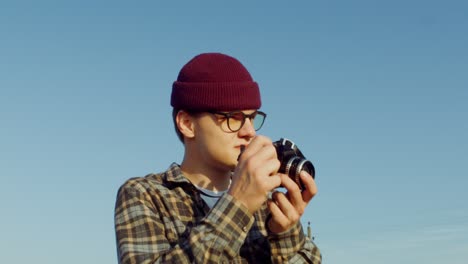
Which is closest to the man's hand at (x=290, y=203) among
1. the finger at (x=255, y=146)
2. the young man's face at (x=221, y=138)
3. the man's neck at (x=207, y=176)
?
the finger at (x=255, y=146)

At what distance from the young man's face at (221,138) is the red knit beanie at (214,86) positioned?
85 mm

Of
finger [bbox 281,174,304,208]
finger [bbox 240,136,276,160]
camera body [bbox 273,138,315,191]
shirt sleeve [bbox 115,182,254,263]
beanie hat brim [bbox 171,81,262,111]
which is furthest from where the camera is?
beanie hat brim [bbox 171,81,262,111]

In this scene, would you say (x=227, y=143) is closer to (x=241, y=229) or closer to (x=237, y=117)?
(x=237, y=117)

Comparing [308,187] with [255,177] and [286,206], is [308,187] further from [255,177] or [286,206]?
[255,177]

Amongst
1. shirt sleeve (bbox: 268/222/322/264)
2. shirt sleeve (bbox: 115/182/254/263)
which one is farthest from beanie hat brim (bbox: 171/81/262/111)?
shirt sleeve (bbox: 268/222/322/264)

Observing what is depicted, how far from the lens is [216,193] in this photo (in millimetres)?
6707

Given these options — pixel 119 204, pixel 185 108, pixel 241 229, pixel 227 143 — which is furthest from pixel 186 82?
pixel 241 229

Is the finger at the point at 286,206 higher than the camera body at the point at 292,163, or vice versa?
the camera body at the point at 292,163

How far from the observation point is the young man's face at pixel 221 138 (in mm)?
6559

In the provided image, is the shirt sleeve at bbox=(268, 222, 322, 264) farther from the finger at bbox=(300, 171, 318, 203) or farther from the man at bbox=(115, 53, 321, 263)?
the finger at bbox=(300, 171, 318, 203)

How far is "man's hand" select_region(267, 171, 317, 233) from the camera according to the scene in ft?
19.8

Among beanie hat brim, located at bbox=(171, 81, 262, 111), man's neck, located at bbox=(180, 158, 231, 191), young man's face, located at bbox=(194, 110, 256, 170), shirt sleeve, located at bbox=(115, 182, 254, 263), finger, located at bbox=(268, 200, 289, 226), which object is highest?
beanie hat brim, located at bbox=(171, 81, 262, 111)

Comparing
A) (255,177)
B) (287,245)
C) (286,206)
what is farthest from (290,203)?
(255,177)

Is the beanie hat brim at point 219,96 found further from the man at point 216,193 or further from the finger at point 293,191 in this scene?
the finger at point 293,191
